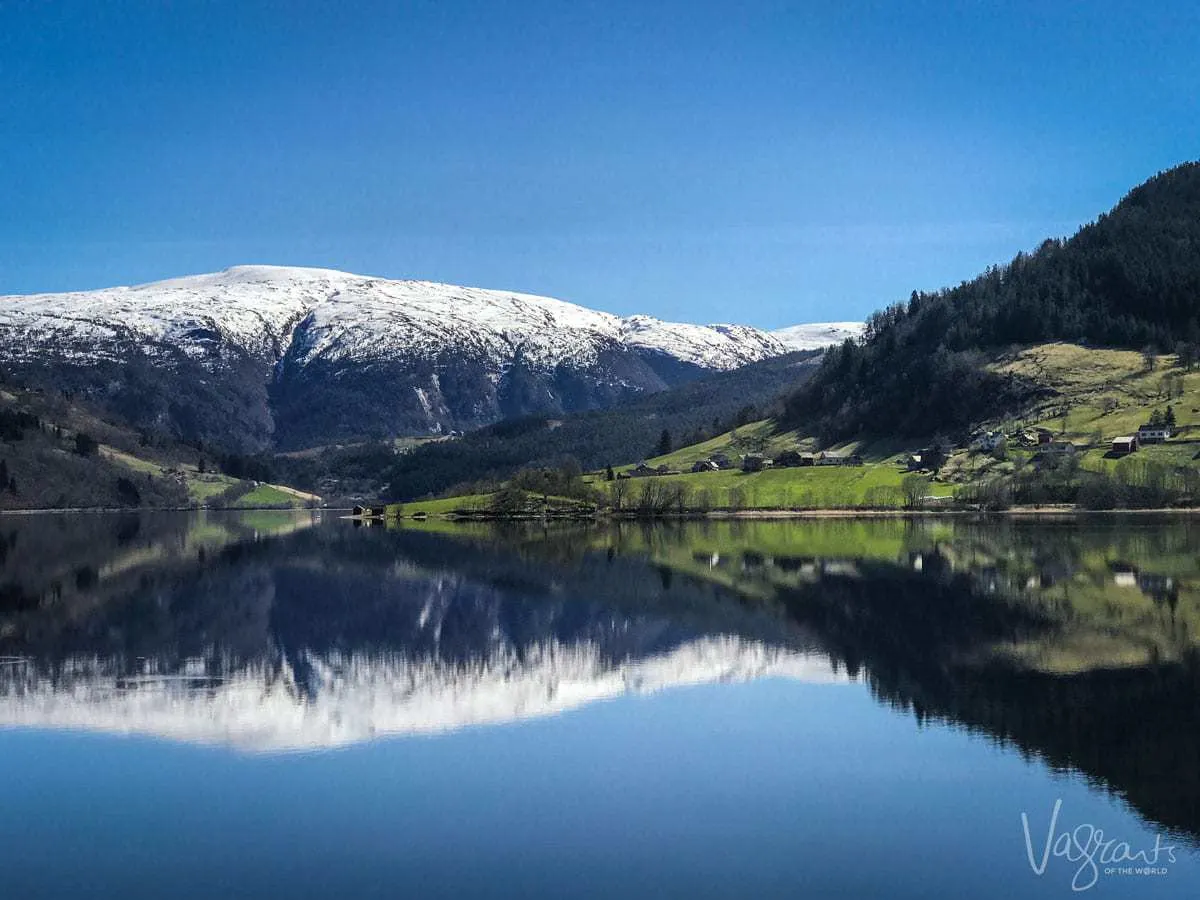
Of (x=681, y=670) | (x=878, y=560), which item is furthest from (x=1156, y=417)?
(x=681, y=670)

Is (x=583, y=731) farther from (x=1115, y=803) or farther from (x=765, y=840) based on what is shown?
(x=1115, y=803)

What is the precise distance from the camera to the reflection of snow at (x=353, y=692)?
37.4 m

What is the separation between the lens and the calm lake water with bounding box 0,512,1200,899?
24.3m

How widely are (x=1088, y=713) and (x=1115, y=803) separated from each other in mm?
9367

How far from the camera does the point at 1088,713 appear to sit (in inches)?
1442

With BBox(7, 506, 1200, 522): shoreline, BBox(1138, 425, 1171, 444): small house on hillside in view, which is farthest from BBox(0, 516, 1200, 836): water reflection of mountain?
BBox(1138, 425, 1171, 444): small house on hillside

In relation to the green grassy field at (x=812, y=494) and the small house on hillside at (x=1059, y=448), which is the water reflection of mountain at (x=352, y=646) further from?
the small house on hillside at (x=1059, y=448)

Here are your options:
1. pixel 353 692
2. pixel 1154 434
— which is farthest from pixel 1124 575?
pixel 1154 434

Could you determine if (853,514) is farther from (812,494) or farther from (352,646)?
(352,646)

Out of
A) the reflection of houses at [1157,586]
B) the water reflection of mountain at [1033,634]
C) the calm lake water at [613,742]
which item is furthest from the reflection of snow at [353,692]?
the reflection of houses at [1157,586]

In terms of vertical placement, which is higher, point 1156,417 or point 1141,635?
point 1156,417

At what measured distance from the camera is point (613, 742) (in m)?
35.2

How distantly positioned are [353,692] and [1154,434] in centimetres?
17137

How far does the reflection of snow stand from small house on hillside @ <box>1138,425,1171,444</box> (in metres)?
152
